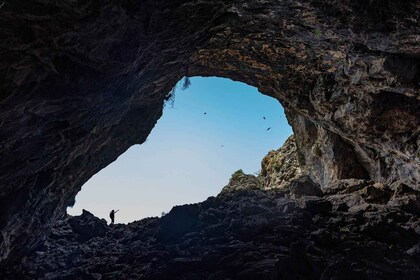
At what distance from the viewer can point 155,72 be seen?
42.7ft

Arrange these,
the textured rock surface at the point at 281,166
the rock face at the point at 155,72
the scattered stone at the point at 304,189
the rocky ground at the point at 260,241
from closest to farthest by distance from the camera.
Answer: the rock face at the point at 155,72
the rocky ground at the point at 260,241
the scattered stone at the point at 304,189
the textured rock surface at the point at 281,166

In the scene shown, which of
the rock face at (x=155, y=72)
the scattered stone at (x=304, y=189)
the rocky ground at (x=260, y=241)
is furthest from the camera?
the scattered stone at (x=304, y=189)

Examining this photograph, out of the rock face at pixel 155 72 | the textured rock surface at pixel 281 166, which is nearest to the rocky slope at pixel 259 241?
the rock face at pixel 155 72

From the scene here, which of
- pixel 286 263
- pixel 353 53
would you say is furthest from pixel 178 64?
pixel 286 263

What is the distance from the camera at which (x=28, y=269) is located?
A: 46.0ft

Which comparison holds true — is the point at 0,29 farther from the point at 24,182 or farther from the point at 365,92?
the point at 365,92

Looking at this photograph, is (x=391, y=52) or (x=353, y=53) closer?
(x=391, y=52)

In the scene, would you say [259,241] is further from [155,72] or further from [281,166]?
[281,166]

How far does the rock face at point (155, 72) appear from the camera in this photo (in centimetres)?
794

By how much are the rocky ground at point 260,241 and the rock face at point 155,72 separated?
1.80 m

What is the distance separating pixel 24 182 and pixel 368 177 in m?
17.5

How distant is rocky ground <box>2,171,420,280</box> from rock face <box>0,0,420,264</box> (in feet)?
5.90

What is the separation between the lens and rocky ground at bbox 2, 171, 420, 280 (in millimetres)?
9883

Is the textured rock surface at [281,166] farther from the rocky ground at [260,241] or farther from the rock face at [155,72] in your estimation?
the rock face at [155,72]
